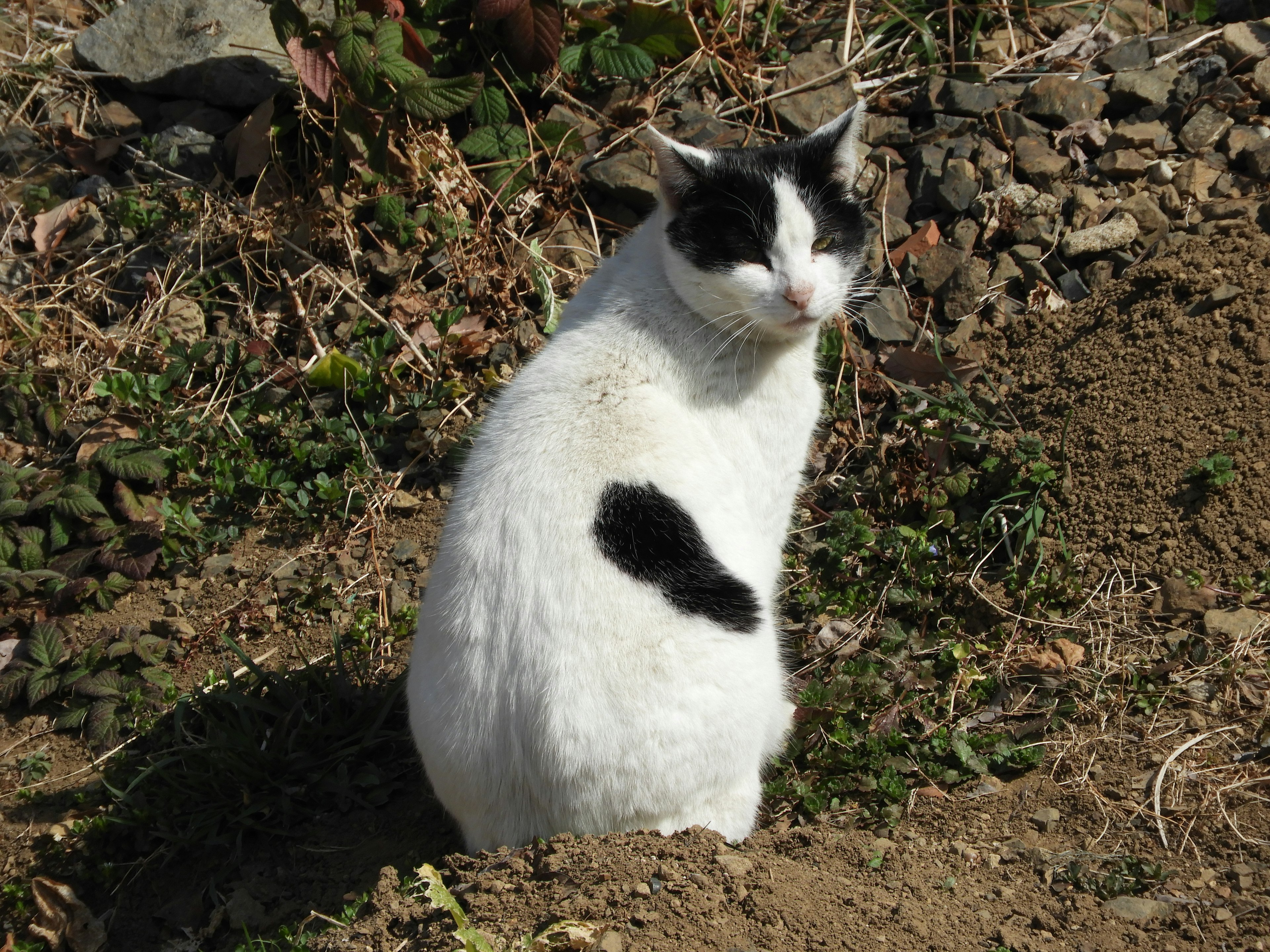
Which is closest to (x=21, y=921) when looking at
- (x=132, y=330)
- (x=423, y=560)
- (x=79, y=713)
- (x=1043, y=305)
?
(x=79, y=713)

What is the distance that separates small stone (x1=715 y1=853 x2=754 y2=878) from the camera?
2363mm

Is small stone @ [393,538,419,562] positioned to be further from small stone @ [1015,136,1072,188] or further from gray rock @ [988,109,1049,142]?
gray rock @ [988,109,1049,142]

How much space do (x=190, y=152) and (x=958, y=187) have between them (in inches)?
156

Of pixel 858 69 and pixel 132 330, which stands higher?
pixel 858 69

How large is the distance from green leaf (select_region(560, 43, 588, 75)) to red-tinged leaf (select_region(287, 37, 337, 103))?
46.6 inches

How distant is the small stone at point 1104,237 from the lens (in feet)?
13.5

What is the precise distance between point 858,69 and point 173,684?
176 inches

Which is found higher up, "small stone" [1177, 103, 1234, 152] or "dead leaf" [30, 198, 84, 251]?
"small stone" [1177, 103, 1234, 152]

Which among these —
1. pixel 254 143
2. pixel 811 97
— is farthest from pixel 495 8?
pixel 811 97

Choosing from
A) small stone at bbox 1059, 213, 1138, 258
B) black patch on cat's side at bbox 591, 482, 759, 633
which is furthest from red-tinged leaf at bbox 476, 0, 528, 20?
black patch on cat's side at bbox 591, 482, 759, 633

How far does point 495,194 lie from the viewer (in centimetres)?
482

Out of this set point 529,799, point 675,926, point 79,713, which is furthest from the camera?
point 79,713

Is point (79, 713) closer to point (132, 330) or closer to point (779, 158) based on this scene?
point (132, 330)

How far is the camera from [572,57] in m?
4.82
